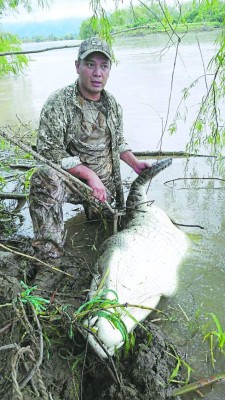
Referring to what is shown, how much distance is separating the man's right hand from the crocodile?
41 cm

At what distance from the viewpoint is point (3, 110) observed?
1115 centimetres

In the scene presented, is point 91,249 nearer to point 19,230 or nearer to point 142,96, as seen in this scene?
point 19,230

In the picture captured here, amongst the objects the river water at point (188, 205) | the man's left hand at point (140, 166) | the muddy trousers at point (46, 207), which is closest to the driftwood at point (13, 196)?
the river water at point (188, 205)

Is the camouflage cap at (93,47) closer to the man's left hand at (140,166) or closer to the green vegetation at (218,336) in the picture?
the man's left hand at (140,166)

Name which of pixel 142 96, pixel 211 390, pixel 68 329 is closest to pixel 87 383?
pixel 68 329

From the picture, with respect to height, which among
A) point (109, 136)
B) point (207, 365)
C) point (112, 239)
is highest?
point (109, 136)

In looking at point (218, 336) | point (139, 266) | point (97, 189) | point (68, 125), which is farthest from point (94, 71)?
point (218, 336)

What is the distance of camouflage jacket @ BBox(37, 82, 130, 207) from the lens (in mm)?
3871

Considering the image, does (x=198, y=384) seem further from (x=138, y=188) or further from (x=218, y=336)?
(x=138, y=188)

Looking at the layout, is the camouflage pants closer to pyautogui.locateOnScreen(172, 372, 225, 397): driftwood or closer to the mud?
the mud

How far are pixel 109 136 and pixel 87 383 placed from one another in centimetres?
265

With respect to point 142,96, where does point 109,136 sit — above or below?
above

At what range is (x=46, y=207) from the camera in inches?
147

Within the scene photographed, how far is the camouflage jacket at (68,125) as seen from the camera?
387cm
